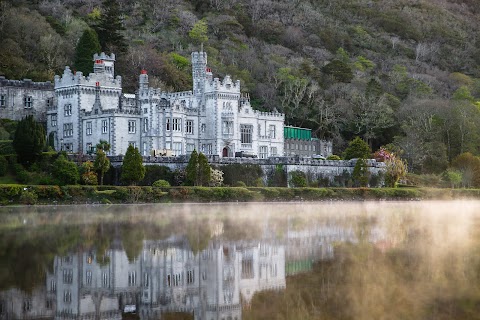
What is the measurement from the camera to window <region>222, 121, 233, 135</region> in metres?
82.1

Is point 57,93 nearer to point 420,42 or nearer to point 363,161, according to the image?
point 363,161

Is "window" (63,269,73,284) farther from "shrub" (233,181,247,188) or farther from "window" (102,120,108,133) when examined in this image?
"window" (102,120,108,133)

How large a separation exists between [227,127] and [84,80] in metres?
13.3

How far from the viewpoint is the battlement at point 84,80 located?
78.1 metres

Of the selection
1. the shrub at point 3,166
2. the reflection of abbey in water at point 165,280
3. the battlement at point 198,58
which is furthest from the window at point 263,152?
the reflection of abbey in water at point 165,280

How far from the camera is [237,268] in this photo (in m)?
29.2

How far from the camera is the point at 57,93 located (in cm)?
7944

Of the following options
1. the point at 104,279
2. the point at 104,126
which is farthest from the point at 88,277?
the point at 104,126

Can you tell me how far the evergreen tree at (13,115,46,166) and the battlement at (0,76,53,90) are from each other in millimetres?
15510

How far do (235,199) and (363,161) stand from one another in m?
17.6

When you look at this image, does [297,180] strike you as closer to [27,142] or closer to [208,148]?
[208,148]

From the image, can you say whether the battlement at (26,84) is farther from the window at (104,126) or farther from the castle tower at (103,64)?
the window at (104,126)

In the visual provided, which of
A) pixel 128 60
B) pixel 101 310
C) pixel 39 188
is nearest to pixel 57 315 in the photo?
pixel 101 310

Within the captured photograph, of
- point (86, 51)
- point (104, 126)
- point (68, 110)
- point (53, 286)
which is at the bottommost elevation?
point (53, 286)
